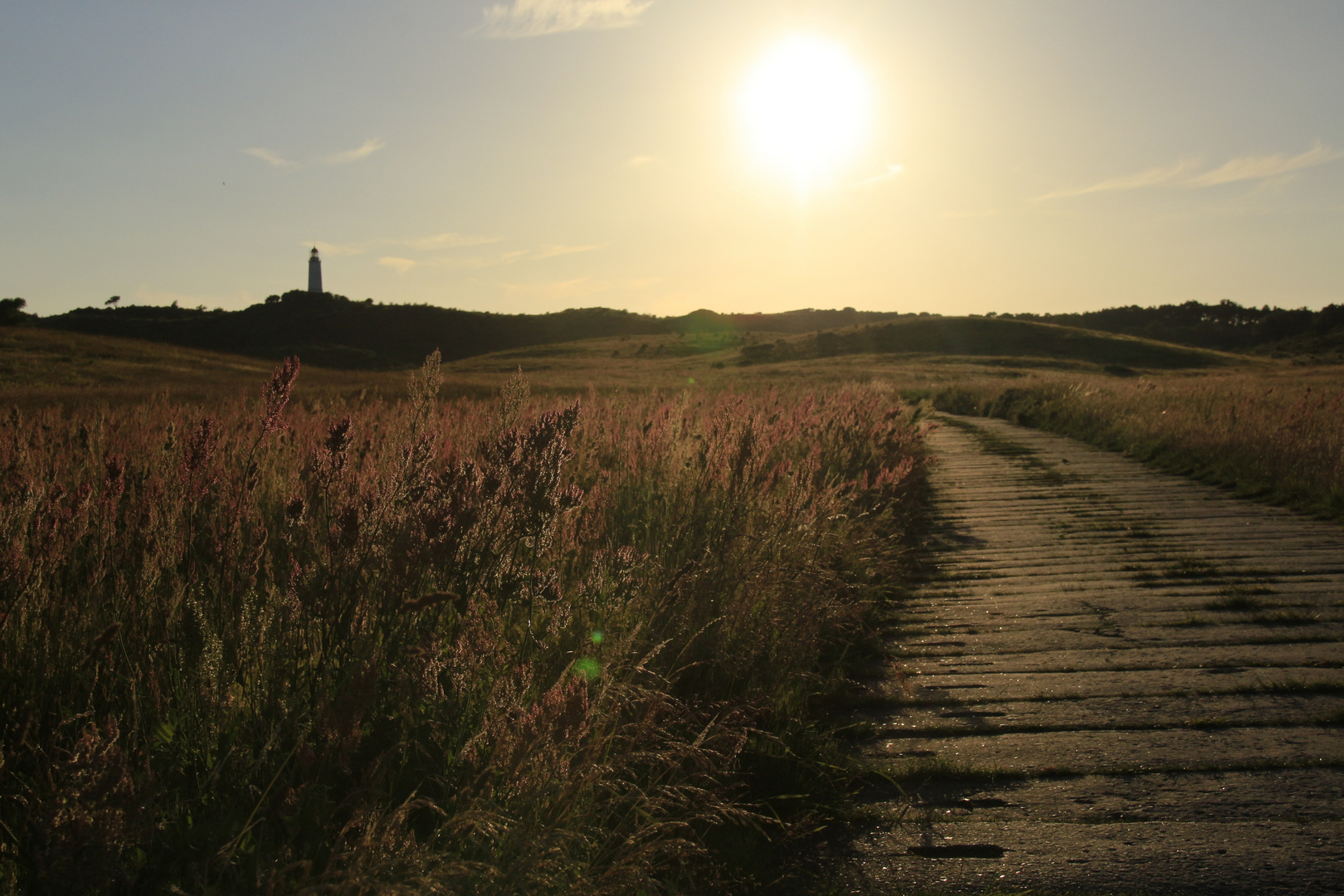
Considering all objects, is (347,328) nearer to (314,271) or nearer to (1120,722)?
(314,271)

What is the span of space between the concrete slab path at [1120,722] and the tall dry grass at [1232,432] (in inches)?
74.5

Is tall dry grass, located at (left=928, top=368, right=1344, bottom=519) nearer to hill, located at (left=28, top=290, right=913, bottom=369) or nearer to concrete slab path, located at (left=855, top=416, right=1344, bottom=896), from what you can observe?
concrete slab path, located at (left=855, top=416, right=1344, bottom=896)

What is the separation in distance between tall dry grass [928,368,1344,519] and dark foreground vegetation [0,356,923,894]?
650cm

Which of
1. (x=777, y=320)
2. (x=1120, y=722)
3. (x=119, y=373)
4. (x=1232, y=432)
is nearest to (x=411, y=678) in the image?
(x=1120, y=722)

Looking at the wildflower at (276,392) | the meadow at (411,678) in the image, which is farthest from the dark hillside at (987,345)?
the wildflower at (276,392)

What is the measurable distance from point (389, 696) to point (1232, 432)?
1053 centimetres

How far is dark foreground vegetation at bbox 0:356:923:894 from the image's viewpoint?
158 cm

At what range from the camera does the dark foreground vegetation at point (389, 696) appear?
5.20ft

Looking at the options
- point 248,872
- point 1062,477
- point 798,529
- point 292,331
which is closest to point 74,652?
point 248,872

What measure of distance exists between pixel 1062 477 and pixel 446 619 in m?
8.28

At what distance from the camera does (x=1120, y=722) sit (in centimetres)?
291

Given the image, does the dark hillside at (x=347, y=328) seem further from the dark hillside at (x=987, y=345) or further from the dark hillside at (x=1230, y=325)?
the dark hillside at (x=1230, y=325)

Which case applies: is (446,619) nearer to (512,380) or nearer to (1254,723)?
(512,380)

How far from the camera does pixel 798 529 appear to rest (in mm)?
3916
